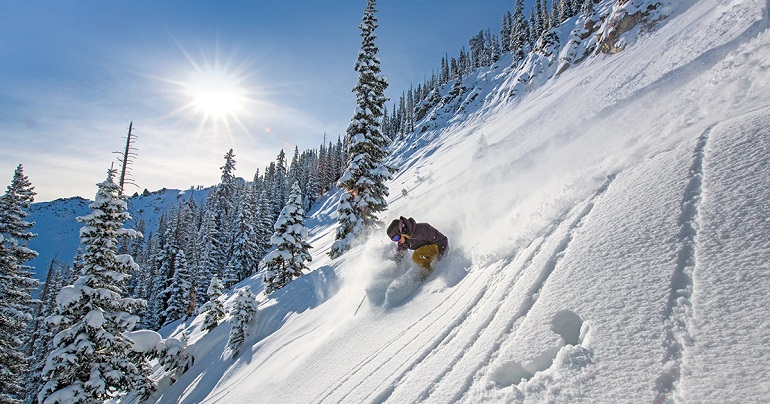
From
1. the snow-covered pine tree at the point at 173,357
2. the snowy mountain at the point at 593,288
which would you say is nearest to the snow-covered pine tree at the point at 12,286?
the snow-covered pine tree at the point at 173,357

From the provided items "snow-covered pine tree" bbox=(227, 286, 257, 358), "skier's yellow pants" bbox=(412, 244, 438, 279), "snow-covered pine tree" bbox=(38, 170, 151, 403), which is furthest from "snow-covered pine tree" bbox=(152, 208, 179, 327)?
"skier's yellow pants" bbox=(412, 244, 438, 279)

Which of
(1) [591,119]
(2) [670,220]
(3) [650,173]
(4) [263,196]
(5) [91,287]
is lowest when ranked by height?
(2) [670,220]

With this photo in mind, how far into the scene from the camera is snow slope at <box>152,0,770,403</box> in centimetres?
261

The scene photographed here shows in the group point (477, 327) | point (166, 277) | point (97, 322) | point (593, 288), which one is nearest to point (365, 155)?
point (97, 322)

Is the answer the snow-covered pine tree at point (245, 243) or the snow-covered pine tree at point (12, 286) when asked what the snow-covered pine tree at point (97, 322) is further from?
the snow-covered pine tree at point (245, 243)

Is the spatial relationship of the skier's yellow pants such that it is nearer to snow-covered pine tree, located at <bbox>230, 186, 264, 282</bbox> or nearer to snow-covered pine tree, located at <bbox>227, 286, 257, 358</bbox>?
snow-covered pine tree, located at <bbox>227, 286, 257, 358</bbox>

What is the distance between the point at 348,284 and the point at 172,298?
3813 cm

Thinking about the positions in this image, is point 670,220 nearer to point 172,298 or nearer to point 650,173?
point 650,173

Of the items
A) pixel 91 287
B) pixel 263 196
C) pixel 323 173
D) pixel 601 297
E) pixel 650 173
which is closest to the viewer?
pixel 601 297

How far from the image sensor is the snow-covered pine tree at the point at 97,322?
10969 mm

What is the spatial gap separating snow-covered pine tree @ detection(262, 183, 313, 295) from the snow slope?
355 inches

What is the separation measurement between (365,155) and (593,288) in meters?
14.7

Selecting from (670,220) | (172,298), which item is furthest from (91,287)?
(172,298)

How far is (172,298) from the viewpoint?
3934 cm
